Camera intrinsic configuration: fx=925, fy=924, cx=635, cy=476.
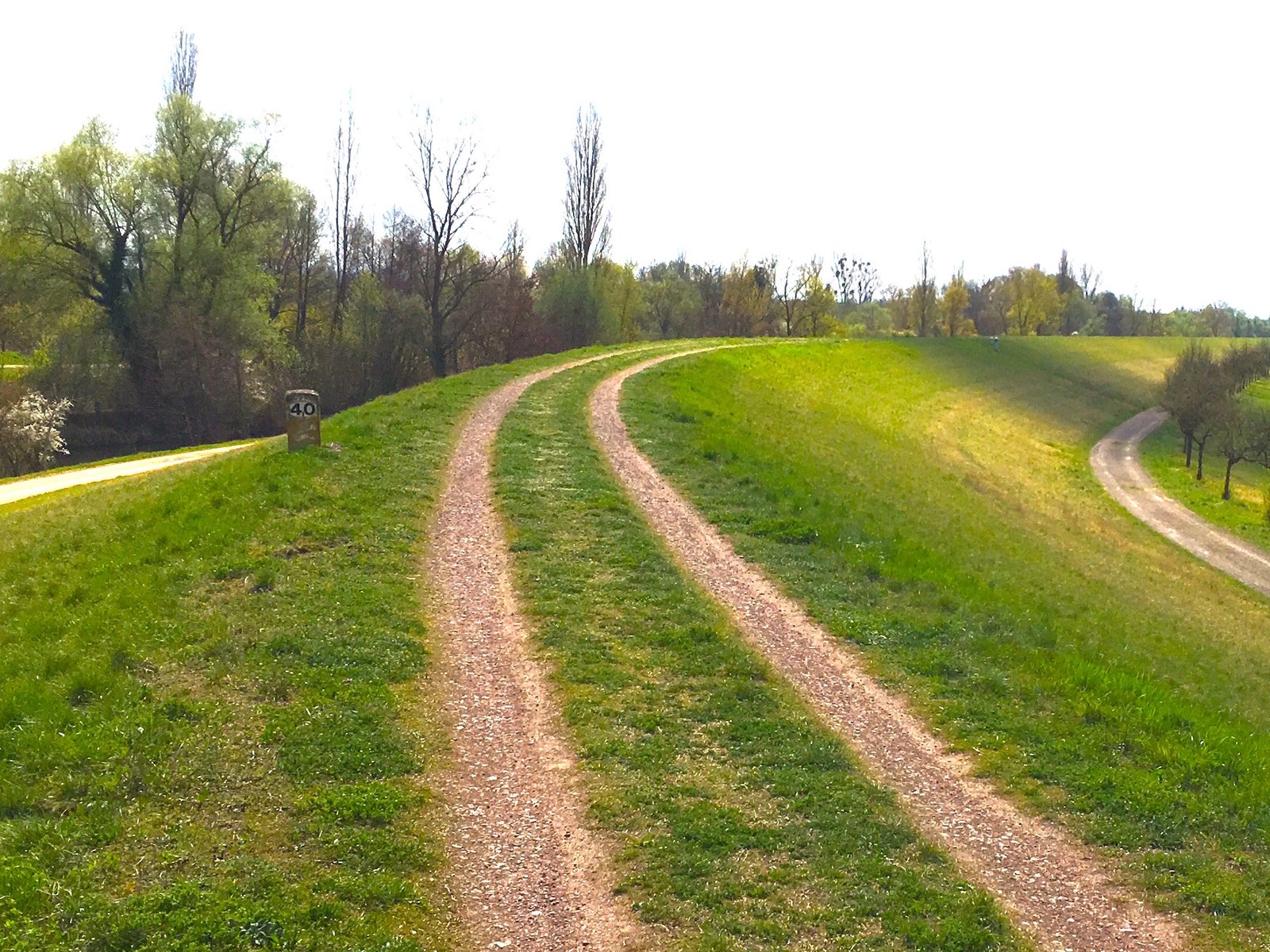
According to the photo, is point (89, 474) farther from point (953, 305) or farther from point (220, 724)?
point (953, 305)

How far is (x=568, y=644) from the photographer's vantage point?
37.8 feet

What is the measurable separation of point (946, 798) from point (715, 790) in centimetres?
222

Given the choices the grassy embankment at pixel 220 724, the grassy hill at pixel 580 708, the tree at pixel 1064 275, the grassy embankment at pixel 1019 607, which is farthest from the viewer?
the tree at pixel 1064 275

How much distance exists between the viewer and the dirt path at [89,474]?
87.7 feet

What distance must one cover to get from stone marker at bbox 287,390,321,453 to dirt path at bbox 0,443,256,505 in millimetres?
7670

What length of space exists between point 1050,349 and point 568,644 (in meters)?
70.7

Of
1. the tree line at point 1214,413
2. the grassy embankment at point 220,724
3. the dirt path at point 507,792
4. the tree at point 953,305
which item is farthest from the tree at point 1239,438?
the tree at point 953,305

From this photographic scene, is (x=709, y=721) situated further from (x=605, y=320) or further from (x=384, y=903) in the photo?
(x=605, y=320)

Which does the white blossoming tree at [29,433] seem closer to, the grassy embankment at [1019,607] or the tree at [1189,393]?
the grassy embankment at [1019,607]

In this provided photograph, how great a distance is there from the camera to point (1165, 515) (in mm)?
38281

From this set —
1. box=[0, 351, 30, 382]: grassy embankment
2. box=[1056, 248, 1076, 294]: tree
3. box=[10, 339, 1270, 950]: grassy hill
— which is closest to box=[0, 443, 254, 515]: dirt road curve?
box=[10, 339, 1270, 950]: grassy hill

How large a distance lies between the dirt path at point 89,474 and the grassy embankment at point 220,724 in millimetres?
11242

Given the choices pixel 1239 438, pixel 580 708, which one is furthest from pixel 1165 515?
pixel 580 708

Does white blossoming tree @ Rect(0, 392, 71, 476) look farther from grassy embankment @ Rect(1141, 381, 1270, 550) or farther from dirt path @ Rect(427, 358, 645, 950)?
grassy embankment @ Rect(1141, 381, 1270, 550)
